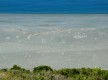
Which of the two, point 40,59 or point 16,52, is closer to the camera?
point 40,59

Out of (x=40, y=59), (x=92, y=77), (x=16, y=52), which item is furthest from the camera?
(x=16, y=52)

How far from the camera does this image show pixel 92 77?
56.7 feet

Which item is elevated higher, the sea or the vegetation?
the sea

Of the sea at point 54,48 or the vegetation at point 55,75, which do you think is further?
the sea at point 54,48

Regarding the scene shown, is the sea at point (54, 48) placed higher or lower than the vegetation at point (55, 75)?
higher

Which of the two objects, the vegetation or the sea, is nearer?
the vegetation

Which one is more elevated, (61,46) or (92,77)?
(61,46)

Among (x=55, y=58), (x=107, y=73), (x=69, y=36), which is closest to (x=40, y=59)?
(x=55, y=58)

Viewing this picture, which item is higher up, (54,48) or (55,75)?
(54,48)

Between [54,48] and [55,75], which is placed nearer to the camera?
[55,75]

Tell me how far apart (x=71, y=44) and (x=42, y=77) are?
1437 inches

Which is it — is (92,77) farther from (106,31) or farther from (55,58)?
(106,31)

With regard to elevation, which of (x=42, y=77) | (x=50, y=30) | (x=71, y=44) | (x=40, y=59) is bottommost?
(x=42, y=77)

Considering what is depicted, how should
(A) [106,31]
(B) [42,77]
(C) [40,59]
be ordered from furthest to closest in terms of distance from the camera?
(A) [106,31], (C) [40,59], (B) [42,77]
